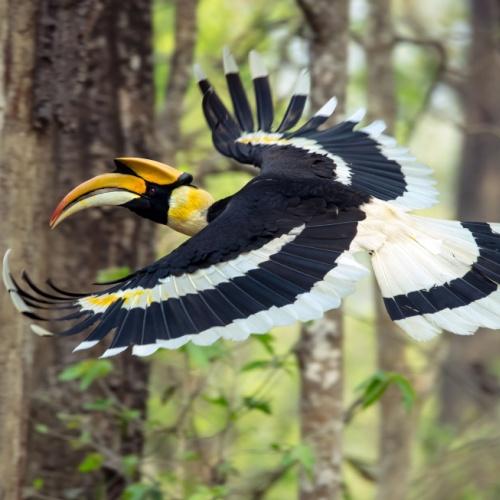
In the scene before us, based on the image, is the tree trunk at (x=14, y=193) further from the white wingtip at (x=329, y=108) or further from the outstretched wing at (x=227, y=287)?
the white wingtip at (x=329, y=108)

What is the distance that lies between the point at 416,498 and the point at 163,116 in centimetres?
255

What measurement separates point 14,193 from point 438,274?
1.74m

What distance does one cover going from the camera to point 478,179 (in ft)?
36.2

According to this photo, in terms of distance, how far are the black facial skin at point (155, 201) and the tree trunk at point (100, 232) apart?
0.58m

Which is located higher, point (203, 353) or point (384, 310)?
point (203, 353)

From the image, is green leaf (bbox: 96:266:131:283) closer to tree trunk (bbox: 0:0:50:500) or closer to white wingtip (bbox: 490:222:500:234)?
→ tree trunk (bbox: 0:0:50:500)

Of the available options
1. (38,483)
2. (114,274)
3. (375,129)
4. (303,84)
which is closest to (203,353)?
(114,274)

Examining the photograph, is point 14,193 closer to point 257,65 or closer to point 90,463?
point 90,463

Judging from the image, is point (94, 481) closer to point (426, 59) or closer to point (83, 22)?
point (83, 22)

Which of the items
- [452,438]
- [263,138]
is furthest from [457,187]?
[263,138]

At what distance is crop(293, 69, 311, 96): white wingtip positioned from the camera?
516 centimetres

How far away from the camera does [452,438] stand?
25.2ft

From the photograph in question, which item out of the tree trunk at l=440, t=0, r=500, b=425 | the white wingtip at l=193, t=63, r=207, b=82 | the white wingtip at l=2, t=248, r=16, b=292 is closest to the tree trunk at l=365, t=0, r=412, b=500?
the white wingtip at l=193, t=63, r=207, b=82

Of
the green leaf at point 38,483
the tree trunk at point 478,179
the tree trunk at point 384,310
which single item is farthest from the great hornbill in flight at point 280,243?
the tree trunk at point 478,179
